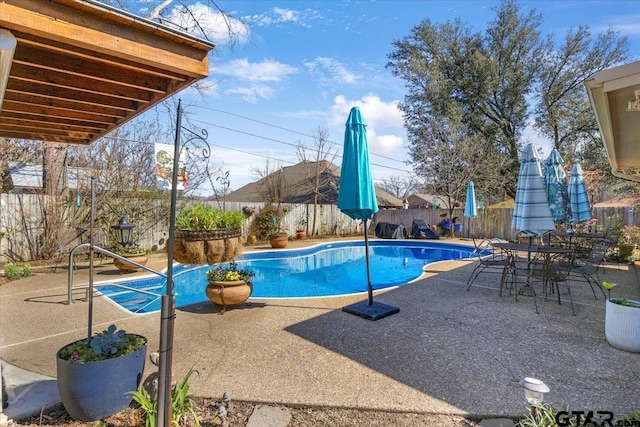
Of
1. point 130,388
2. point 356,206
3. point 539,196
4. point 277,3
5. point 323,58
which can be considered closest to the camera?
point 130,388

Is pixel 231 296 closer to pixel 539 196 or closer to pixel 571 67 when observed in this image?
pixel 539 196

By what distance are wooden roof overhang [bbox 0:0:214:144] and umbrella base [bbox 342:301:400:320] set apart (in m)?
3.74

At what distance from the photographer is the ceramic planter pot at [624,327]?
360cm

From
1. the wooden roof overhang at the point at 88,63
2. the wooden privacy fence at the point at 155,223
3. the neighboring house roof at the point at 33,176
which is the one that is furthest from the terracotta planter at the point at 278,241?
the wooden roof overhang at the point at 88,63

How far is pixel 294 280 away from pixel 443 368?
581 cm

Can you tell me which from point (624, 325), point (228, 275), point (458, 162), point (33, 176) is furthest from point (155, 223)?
point (458, 162)

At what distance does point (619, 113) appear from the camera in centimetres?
341

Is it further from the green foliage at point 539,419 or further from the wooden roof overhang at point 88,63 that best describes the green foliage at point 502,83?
the wooden roof overhang at point 88,63

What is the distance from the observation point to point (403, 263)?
37.0ft

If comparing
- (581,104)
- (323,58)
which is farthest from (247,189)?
(581,104)

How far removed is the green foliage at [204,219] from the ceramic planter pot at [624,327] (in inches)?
183

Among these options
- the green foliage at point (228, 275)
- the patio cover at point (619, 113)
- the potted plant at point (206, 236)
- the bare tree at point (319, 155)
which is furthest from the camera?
the bare tree at point (319, 155)

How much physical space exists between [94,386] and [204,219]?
232 centimetres

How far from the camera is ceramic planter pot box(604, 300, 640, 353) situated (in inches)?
142
